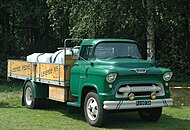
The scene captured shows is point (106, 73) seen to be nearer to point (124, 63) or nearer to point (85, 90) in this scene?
point (124, 63)

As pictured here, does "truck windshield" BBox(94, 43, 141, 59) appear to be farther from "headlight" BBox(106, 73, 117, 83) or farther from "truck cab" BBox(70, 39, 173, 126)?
"headlight" BBox(106, 73, 117, 83)

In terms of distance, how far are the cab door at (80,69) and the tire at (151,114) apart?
2.02 meters

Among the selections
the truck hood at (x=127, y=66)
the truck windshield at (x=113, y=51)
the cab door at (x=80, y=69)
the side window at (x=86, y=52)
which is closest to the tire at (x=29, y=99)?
the cab door at (x=80, y=69)

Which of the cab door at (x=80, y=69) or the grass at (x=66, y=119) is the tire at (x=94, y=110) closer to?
the grass at (x=66, y=119)

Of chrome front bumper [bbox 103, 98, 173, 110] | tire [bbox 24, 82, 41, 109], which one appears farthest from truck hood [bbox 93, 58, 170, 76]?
tire [bbox 24, 82, 41, 109]

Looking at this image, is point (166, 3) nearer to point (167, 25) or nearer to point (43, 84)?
point (167, 25)

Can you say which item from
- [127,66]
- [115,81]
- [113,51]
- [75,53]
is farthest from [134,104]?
[75,53]

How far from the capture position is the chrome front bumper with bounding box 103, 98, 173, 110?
9319mm

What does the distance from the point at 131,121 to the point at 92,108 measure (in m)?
1.55

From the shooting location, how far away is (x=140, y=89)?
977cm

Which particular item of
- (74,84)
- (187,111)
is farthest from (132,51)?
(187,111)

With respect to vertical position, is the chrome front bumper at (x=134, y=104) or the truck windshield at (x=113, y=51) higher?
the truck windshield at (x=113, y=51)

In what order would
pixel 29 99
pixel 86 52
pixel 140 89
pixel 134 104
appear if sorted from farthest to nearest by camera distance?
pixel 29 99, pixel 86 52, pixel 140 89, pixel 134 104

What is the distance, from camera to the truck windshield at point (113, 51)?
10.6 m
